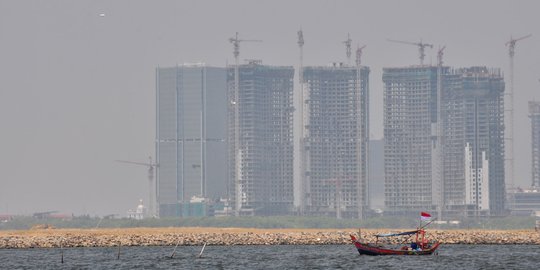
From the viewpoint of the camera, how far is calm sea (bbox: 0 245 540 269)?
125 m

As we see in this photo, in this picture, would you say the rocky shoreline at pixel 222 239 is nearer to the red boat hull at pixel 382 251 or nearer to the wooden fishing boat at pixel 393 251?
the wooden fishing boat at pixel 393 251

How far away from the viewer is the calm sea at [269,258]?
124750mm

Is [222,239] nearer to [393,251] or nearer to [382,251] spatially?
[393,251]

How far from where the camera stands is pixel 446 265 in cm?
12344

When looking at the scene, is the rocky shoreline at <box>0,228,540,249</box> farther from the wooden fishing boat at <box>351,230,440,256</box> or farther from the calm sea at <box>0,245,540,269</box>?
the wooden fishing boat at <box>351,230,440,256</box>

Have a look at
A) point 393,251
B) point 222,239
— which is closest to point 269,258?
point 393,251

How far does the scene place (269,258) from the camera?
136250 mm

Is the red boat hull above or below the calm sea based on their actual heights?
above

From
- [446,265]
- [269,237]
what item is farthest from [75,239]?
[446,265]

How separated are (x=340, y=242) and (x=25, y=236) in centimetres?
4022

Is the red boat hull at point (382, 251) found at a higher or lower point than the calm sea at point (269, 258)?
higher

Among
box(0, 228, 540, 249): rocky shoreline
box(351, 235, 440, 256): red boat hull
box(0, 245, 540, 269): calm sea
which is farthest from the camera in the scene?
box(0, 228, 540, 249): rocky shoreline

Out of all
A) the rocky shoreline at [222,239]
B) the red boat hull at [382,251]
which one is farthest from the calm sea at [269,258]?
the rocky shoreline at [222,239]

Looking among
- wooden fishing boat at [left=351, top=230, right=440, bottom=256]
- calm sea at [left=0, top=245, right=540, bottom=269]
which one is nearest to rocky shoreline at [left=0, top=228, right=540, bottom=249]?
calm sea at [left=0, top=245, right=540, bottom=269]
